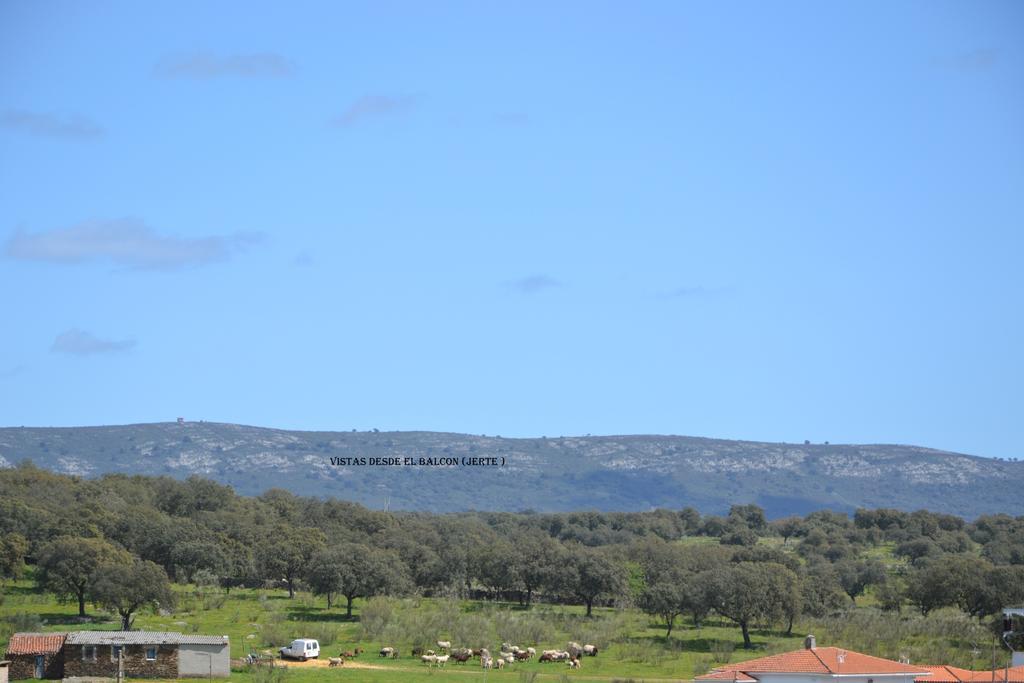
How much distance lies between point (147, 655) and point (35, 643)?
3.85 meters

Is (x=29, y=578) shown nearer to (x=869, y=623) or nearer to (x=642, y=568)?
(x=642, y=568)

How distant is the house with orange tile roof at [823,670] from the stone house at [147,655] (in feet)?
61.2

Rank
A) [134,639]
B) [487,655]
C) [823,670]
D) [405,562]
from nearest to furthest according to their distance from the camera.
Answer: [823,670] < [134,639] < [487,655] < [405,562]

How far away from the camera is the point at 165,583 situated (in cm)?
7381

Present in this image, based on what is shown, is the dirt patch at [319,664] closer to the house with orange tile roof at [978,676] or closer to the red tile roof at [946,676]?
the red tile roof at [946,676]

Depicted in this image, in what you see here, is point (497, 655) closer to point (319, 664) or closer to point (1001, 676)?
point (319, 664)

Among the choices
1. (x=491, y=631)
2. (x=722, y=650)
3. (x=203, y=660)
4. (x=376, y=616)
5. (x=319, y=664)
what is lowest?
(x=319, y=664)

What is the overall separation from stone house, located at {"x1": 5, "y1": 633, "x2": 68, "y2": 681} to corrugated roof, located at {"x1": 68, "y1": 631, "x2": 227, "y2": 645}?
69 centimetres

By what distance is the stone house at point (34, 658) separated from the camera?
2228 inches

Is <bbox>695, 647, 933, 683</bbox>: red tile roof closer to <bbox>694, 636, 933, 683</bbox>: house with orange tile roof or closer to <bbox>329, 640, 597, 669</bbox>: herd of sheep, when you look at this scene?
<bbox>694, 636, 933, 683</bbox>: house with orange tile roof

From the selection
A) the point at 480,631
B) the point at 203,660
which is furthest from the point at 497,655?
the point at 203,660

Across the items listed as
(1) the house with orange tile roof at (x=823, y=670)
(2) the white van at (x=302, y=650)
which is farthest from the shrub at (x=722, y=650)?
(1) the house with orange tile roof at (x=823, y=670)

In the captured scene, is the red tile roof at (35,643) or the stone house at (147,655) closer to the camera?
the red tile roof at (35,643)

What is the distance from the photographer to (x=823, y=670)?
47969mm
